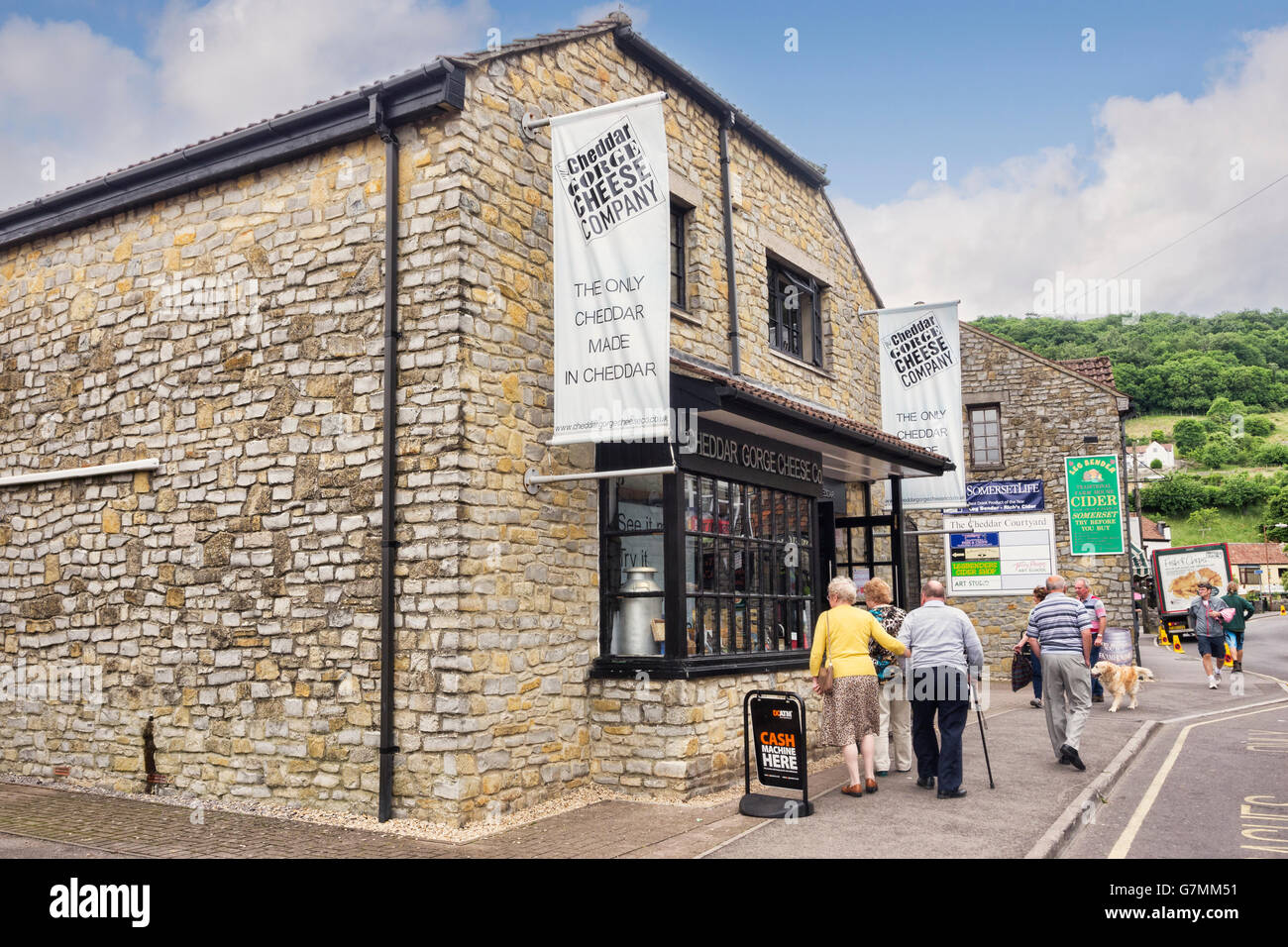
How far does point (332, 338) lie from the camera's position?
8586 millimetres

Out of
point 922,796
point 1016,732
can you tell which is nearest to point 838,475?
point 1016,732

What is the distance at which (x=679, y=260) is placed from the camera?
1105 centimetres

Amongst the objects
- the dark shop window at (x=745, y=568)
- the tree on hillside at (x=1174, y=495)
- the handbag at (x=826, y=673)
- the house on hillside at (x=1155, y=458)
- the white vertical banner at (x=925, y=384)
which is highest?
the house on hillside at (x=1155, y=458)

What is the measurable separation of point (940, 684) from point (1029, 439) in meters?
15.4

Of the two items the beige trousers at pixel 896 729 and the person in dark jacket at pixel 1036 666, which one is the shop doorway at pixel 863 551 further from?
the beige trousers at pixel 896 729

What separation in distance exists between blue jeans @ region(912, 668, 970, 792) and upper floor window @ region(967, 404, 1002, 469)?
15.1 metres

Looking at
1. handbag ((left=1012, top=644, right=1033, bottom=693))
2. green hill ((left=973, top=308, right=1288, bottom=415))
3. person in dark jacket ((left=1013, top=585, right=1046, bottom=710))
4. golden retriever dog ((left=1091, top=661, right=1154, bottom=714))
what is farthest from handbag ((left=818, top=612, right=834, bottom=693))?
green hill ((left=973, top=308, right=1288, bottom=415))

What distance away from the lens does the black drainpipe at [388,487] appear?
776 centimetres

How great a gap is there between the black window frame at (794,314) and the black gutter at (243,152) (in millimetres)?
5807

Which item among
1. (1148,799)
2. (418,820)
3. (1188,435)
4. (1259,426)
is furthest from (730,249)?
(1259,426)

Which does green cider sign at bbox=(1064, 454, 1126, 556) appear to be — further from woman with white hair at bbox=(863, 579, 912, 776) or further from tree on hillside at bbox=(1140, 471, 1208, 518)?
tree on hillside at bbox=(1140, 471, 1208, 518)

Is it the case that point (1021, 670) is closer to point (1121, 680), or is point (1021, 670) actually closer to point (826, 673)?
point (1121, 680)

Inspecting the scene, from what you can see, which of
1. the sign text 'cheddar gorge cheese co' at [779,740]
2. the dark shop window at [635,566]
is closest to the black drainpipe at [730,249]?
the dark shop window at [635,566]
